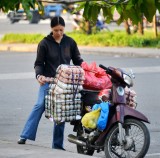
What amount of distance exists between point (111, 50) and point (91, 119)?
1914 centimetres

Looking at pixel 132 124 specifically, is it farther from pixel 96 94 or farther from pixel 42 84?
pixel 42 84

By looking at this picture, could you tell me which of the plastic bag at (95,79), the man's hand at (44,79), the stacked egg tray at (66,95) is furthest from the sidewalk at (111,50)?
the stacked egg tray at (66,95)

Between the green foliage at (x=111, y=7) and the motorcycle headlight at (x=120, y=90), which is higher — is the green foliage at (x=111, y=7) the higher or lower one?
the higher one

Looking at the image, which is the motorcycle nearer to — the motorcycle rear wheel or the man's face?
the motorcycle rear wheel

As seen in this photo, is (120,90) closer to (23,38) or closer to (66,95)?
(66,95)

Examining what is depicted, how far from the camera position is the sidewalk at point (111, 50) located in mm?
26112

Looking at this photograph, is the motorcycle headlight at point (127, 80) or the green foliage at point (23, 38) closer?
the motorcycle headlight at point (127, 80)

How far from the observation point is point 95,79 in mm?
9016

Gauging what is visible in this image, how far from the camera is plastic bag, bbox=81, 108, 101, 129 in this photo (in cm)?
862

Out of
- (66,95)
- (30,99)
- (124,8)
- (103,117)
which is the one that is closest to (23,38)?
(30,99)

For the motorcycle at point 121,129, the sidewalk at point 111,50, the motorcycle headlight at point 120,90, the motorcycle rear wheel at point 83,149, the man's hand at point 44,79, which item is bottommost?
the sidewalk at point 111,50

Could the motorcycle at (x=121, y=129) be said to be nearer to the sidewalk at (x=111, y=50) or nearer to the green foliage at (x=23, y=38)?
the sidewalk at (x=111, y=50)

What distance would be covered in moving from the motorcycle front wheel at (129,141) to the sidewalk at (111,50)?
1694 centimetres

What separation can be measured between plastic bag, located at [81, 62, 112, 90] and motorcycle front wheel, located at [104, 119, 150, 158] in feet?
2.06
